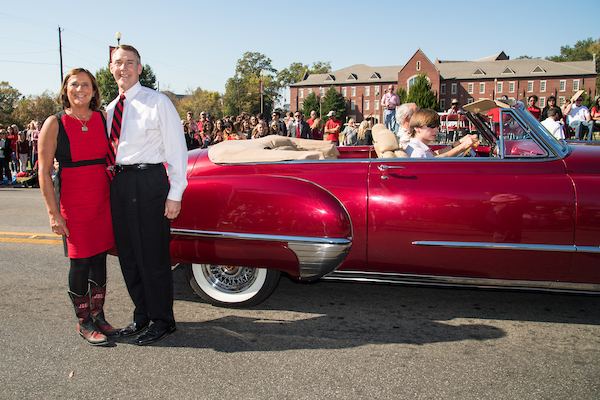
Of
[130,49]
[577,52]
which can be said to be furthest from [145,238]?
[577,52]

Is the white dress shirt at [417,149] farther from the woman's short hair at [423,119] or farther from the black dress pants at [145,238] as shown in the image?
the black dress pants at [145,238]

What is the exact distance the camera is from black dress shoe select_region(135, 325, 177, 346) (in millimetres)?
3012

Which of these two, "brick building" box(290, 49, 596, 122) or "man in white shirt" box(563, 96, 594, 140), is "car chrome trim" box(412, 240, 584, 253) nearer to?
"man in white shirt" box(563, 96, 594, 140)

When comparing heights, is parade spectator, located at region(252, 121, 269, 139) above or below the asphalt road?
above

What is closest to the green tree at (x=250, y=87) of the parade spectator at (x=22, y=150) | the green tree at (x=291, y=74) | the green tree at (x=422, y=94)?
the green tree at (x=291, y=74)

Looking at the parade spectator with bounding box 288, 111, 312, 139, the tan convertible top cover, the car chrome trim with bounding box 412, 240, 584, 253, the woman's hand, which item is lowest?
the car chrome trim with bounding box 412, 240, 584, 253

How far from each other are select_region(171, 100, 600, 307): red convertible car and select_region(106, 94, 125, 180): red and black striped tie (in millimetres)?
631

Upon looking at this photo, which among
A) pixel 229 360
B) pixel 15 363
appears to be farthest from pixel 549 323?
pixel 15 363

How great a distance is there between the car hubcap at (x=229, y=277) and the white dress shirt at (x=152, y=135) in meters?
0.93

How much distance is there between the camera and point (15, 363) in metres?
2.77

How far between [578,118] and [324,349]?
991 centimetres

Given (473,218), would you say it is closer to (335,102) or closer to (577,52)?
(335,102)

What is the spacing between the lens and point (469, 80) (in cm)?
8325

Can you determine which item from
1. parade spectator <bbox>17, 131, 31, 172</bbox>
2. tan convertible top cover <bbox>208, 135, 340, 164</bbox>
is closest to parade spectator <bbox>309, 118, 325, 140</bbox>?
tan convertible top cover <bbox>208, 135, 340, 164</bbox>
